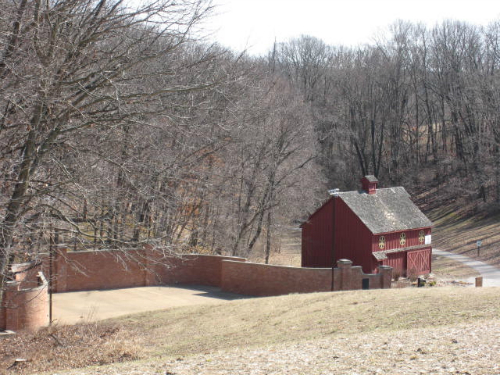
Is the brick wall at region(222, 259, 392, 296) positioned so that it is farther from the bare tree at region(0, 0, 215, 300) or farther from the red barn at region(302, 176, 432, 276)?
the bare tree at region(0, 0, 215, 300)

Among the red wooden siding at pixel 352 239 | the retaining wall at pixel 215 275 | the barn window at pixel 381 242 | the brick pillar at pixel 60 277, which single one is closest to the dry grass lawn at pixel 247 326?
the retaining wall at pixel 215 275

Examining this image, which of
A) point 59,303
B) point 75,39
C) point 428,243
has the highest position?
point 75,39

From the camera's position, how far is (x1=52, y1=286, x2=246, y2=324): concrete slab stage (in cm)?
2147

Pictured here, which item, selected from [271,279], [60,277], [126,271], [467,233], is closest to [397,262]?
[271,279]

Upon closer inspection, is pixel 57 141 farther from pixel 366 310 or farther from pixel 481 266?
pixel 481 266

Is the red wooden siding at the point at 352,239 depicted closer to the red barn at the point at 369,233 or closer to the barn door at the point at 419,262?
the red barn at the point at 369,233

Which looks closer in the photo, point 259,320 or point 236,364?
point 236,364

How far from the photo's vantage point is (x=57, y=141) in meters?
10.1

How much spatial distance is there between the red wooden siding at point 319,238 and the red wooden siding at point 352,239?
0.55 meters

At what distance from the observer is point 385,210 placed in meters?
33.4

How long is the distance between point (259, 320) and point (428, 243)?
69.0ft

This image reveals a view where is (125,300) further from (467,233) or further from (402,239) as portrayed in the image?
(467,233)

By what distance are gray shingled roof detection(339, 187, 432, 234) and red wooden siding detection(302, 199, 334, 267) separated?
1577 millimetres

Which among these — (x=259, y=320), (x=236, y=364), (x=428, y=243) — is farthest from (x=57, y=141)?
(x=428, y=243)
